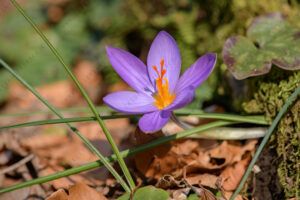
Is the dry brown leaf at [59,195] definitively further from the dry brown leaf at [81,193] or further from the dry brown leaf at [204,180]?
the dry brown leaf at [204,180]

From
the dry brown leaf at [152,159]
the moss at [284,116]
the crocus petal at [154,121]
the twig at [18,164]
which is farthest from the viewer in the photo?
the twig at [18,164]

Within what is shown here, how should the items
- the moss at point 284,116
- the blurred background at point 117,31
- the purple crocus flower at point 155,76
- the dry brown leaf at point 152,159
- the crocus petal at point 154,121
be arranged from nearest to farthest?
the crocus petal at point 154,121, the purple crocus flower at point 155,76, the moss at point 284,116, the dry brown leaf at point 152,159, the blurred background at point 117,31

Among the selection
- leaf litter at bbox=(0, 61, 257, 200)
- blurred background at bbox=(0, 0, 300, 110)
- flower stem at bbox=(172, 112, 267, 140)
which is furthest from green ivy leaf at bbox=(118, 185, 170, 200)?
blurred background at bbox=(0, 0, 300, 110)

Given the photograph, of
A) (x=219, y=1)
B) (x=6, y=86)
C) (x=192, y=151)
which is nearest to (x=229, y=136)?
(x=192, y=151)

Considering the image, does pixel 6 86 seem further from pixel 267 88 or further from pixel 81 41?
pixel 267 88

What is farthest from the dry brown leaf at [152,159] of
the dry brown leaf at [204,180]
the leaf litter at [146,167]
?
the dry brown leaf at [204,180]

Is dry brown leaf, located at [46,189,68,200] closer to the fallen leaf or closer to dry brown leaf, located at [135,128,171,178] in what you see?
the fallen leaf
